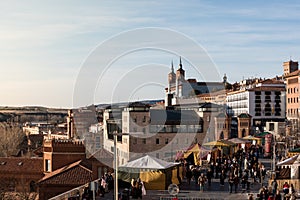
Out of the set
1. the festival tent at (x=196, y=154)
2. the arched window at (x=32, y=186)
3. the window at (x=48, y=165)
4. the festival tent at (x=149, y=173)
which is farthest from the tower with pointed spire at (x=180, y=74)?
the festival tent at (x=149, y=173)

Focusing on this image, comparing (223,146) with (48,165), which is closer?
(223,146)

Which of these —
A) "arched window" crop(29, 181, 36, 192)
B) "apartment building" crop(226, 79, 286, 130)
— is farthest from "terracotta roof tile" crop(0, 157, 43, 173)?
"apartment building" crop(226, 79, 286, 130)

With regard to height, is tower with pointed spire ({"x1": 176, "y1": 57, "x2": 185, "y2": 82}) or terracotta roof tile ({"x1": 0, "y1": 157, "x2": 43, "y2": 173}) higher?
tower with pointed spire ({"x1": 176, "y1": 57, "x2": 185, "y2": 82})

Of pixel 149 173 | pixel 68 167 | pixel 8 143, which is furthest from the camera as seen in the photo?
pixel 8 143

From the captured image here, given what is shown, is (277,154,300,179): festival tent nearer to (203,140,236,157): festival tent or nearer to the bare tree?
(203,140,236,157): festival tent

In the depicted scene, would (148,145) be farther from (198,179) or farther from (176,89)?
(176,89)

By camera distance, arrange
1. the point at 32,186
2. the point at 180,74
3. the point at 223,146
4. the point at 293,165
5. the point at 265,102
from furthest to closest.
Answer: the point at 180,74 → the point at 265,102 → the point at 32,186 → the point at 223,146 → the point at 293,165

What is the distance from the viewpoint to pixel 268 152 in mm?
39375

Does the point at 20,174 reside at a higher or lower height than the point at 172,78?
lower

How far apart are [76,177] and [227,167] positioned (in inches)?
485

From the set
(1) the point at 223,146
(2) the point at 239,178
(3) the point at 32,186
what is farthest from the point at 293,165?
(3) the point at 32,186

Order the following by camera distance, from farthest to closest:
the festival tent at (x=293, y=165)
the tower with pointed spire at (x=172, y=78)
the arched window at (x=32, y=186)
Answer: the tower with pointed spire at (x=172, y=78), the arched window at (x=32, y=186), the festival tent at (x=293, y=165)

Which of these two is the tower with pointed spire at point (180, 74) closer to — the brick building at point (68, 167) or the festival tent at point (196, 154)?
the brick building at point (68, 167)

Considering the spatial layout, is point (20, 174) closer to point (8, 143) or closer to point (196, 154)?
point (196, 154)
